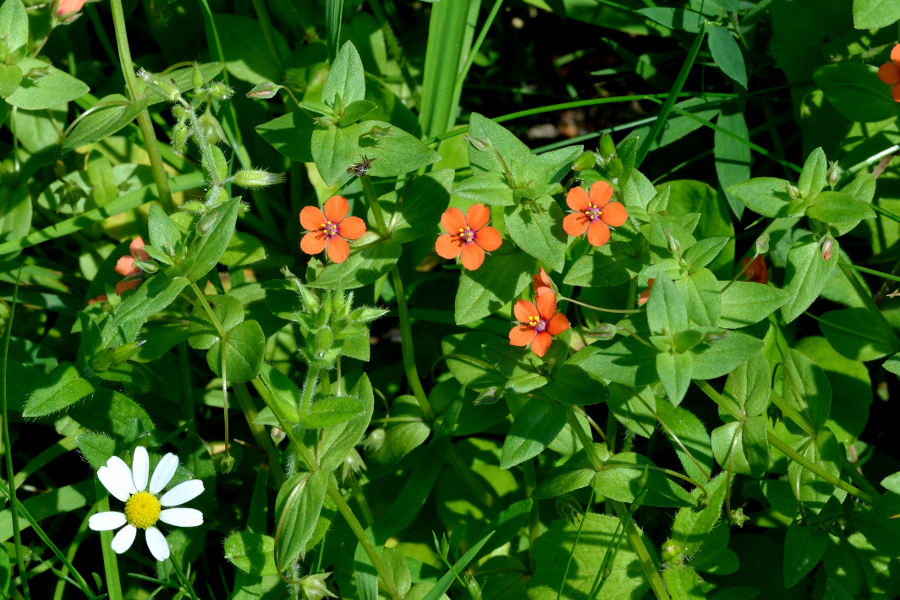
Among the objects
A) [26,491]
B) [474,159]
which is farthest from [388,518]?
[26,491]

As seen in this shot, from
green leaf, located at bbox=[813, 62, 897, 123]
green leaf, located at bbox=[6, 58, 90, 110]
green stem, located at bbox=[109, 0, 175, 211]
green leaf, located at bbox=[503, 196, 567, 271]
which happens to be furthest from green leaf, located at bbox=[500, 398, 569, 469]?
green leaf, located at bbox=[6, 58, 90, 110]

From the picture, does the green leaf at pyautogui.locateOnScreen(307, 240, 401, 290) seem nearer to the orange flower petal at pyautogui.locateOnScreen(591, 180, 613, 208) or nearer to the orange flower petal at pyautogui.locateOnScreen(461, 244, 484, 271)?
the orange flower petal at pyautogui.locateOnScreen(461, 244, 484, 271)

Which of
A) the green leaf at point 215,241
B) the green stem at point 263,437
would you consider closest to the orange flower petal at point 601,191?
the green leaf at point 215,241

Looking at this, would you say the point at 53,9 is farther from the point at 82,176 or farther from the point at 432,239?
the point at 432,239

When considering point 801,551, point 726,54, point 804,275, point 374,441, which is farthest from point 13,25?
point 801,551

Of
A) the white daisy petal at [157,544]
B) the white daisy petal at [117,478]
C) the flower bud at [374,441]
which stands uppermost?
the white daisy petal at [117,478]

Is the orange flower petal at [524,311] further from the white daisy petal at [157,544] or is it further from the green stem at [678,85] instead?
the white daisy petal at [157,544]

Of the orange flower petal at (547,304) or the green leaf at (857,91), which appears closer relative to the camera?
the orange flower petal at (547,304)
